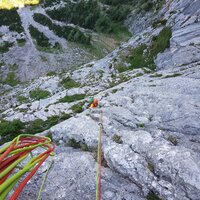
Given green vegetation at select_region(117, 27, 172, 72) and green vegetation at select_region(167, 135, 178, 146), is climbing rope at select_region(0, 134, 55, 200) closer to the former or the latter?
green vegetation at select_region(167, 135, 178, 146)

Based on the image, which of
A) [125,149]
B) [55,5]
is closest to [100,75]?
[125,149]

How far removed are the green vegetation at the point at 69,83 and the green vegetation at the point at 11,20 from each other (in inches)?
1225

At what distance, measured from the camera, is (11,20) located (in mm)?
58531

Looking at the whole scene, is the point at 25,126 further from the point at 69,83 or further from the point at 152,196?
the point at 152,196

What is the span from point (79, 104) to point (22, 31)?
4190 centimetres

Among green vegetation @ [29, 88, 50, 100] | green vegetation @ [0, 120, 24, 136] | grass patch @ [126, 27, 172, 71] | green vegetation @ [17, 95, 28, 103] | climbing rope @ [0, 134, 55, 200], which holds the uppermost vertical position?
climbing rope @ [0, 134, 55, 200]

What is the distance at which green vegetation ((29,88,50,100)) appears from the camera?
1067 inches

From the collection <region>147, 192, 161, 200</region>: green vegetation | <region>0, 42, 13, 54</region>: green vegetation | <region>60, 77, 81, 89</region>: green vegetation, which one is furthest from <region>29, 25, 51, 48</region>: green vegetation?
<region>147, 192, 161, 200</region>: green vegetation

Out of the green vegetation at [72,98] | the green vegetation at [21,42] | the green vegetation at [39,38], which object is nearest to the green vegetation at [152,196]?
the green vegetation at [72,98]

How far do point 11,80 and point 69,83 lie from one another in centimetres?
1696

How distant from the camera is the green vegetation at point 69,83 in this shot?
26587 millimetres

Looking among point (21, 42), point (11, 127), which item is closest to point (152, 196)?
point (11, 127)

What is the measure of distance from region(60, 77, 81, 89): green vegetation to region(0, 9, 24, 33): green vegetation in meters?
31.1

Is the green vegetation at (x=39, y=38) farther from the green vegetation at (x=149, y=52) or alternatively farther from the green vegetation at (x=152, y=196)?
the green vegetation at (x=152, y=196)
